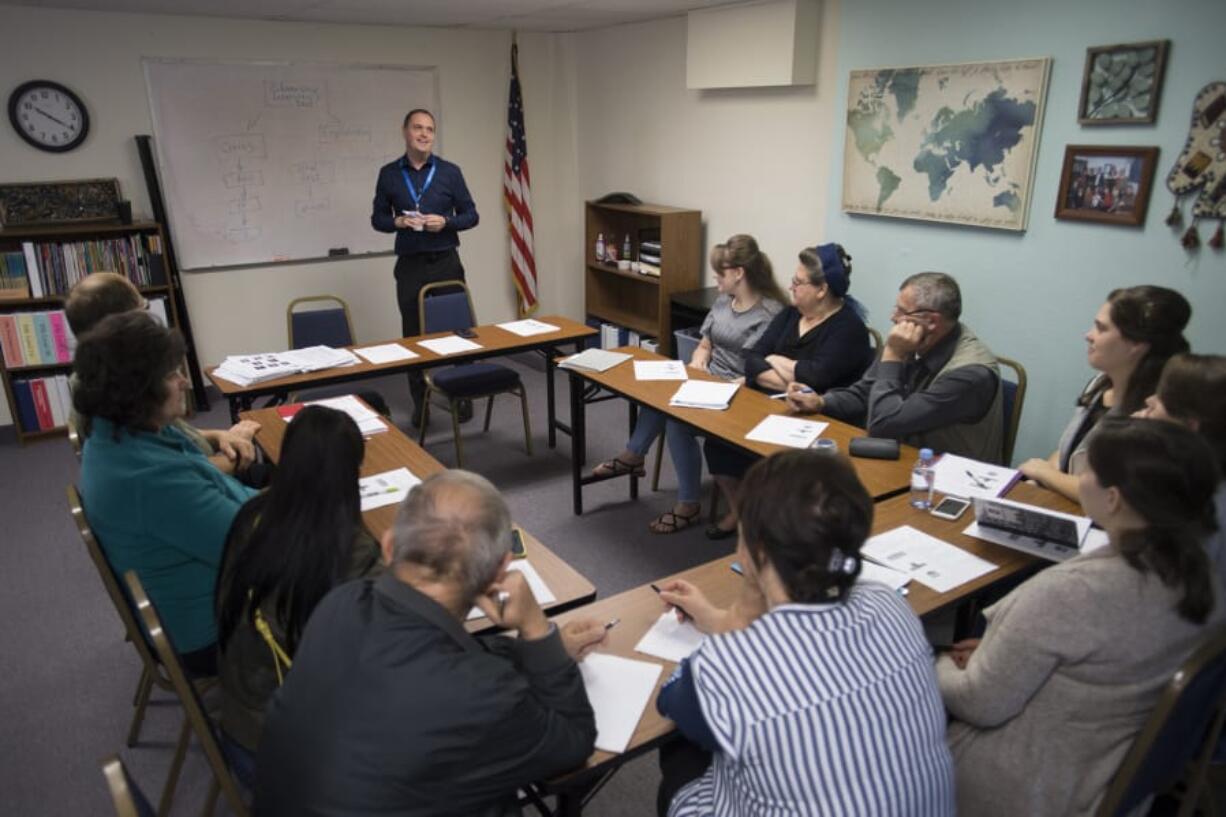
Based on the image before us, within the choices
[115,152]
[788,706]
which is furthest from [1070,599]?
[115,152]

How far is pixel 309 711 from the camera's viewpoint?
3.94ft

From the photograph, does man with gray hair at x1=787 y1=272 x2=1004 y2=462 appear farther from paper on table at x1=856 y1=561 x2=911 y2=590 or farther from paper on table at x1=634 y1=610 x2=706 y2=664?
paper on table at x1=634 y1=610 x2=706 y2=664

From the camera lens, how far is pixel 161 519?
1.95m

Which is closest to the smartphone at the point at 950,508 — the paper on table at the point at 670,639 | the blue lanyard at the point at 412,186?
the paper on table at the point at 670,639

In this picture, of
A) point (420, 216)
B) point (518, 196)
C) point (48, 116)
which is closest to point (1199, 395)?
point (420, 216)

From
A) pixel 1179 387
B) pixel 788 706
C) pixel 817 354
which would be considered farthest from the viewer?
pixel 817 354

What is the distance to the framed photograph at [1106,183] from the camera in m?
3.12

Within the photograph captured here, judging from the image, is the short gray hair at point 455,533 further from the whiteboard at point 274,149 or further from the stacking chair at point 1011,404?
the whiteboard at point 274,149

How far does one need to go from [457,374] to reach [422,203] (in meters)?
1.29

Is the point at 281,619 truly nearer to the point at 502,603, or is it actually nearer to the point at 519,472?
the point at 502,603

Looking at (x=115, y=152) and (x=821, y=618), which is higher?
(x=115, y=152)

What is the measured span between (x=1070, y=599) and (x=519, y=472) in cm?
342

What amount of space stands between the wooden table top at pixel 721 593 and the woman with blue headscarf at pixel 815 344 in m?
1.12

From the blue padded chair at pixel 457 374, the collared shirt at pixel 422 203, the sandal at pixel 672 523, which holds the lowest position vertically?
the sandal at pixel 672 523
